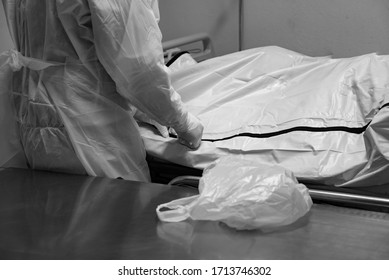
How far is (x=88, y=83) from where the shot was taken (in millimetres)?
1432

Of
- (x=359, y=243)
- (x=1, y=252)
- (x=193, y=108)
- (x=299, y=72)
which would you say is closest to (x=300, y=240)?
(x=359, y=243)

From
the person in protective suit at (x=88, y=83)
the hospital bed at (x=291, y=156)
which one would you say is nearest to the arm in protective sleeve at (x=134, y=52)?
the person in protective suit at (x=88, y=83)

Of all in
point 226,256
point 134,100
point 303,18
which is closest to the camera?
point 226,256

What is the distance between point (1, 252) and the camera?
1.05 meters

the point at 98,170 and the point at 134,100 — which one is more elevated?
the point at 134,100

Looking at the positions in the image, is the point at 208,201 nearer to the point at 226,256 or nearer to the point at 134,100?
the point at 226,256

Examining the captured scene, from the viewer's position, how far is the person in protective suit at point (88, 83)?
134 cm

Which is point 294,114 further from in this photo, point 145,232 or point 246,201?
point 145,232

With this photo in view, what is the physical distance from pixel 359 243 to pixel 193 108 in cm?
92

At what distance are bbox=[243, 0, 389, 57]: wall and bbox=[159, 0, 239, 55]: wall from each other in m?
0.09

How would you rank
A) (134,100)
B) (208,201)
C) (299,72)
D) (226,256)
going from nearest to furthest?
(226,256) < (208,201) < (134,100) < (299,72)

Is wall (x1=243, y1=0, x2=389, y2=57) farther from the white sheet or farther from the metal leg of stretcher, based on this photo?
the metal leg of stretcher

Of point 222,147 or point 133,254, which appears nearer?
point 133,254

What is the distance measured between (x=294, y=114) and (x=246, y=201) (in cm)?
60
